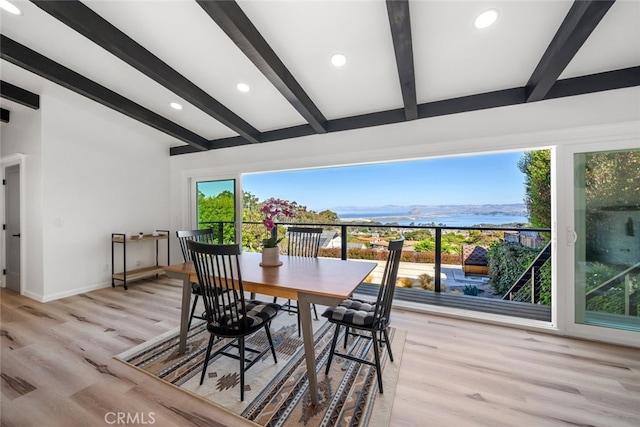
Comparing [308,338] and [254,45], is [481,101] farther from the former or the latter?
[308,338]

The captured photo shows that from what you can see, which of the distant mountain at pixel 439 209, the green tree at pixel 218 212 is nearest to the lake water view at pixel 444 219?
the distant mountain at pixel 439 209

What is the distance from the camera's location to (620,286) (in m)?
2.36

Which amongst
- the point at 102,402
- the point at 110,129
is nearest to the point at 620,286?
the point at 102,402

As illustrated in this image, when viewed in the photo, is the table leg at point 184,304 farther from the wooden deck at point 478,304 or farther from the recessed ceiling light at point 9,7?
the recessed ceiling light at point 9,7

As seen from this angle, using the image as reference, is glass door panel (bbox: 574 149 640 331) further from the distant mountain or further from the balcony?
the distant mountain

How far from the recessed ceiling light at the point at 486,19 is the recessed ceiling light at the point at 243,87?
88.7 inches

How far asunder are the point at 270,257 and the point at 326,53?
77.8 inches

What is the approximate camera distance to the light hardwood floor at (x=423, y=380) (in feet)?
5.05

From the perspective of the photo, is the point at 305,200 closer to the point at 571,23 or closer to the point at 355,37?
the point at 355,37

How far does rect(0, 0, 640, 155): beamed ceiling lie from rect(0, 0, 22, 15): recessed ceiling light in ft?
0.16

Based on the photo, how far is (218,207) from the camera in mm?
4789

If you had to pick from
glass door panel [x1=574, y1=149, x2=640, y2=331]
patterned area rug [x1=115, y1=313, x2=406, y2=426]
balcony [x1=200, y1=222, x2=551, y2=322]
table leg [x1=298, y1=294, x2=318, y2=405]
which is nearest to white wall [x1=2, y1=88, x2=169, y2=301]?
balcony [x1=200, y1=222, x2=551, y2=322]

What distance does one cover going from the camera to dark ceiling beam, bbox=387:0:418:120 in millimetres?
1619

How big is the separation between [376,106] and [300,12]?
1523 millimetres
